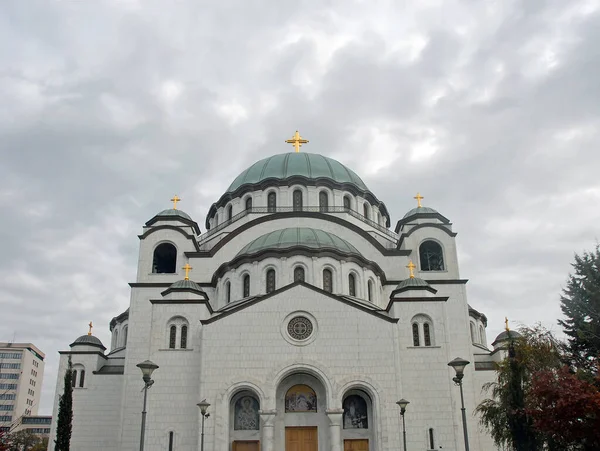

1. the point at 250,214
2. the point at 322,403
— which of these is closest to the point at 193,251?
the point at 250,214

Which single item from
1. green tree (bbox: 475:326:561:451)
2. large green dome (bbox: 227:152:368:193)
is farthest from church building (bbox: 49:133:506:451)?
large green dome (bbox: 227:152:368:193)

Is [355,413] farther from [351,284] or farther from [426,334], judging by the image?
[351,284]

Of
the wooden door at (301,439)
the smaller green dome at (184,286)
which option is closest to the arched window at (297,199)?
the smaller green dome at (184,286)

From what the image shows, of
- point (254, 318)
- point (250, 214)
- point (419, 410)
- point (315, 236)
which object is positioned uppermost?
point (250, 214)

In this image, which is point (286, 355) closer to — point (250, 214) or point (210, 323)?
point (210, 323)

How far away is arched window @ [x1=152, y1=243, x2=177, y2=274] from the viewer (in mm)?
34000

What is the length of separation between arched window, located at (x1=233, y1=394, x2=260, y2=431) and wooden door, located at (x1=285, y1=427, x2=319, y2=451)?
1.38 meters

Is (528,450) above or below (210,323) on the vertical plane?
below

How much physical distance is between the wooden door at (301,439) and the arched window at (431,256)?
39.5 ft

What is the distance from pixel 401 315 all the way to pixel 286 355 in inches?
216

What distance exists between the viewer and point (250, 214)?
36500mm

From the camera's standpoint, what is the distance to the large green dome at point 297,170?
38.5 meters

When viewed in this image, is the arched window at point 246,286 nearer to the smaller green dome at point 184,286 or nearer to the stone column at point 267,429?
the smaller green dome at point 184,286

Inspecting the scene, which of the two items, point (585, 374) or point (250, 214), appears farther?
point (250, 214)
